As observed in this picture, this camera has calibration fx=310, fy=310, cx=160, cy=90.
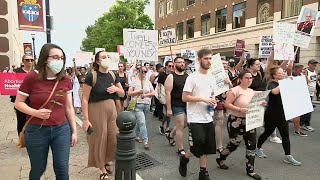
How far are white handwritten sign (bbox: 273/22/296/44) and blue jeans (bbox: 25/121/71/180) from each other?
512 centimetres

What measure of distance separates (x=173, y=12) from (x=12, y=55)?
27473 millimetres

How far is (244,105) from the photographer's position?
14.8 ft

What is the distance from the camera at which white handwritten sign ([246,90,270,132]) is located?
4.41 meters

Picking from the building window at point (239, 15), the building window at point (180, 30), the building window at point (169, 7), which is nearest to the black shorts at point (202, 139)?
the building window at point (239, 15)

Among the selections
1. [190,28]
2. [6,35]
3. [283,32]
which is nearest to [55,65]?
[283,32]

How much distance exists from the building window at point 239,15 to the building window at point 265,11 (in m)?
1.65

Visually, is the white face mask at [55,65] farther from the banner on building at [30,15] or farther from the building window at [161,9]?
the building window at [161,9]

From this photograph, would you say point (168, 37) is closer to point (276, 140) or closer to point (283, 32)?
point (283, 32)

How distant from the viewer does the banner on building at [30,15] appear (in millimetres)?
7906

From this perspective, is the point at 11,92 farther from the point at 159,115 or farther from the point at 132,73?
the point at 159,115

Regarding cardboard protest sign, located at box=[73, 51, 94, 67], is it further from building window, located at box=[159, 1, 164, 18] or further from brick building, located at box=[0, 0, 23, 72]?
brick building, located at box=[0, 0, 23, 72]

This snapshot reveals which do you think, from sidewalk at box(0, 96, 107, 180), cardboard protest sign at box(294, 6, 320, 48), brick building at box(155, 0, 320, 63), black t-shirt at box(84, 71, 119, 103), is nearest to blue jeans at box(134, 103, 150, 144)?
sidewalk at box(0, 96, 107, 180)

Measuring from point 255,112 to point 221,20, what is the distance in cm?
2429

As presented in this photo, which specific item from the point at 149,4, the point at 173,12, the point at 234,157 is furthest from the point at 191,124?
the point at 149,4
